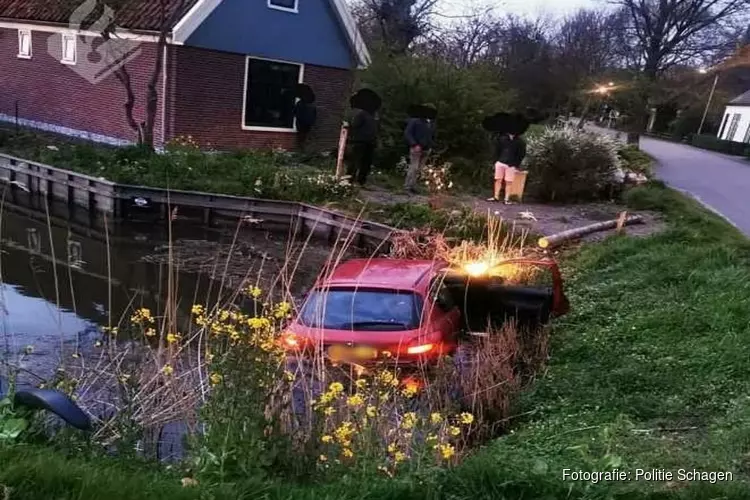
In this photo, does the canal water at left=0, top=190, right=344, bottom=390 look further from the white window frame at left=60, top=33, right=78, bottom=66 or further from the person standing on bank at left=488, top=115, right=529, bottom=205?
the white window frame at left=60, top=33, right=78, bottom=66

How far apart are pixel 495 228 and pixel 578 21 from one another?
5600 cm

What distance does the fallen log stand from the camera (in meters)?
13.0

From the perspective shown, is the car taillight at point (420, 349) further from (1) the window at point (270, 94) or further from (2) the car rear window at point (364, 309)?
(1) the window at point (270, 94)

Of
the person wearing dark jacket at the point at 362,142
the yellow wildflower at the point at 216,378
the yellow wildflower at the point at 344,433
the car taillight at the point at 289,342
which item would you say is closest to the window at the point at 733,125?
the person wearing dark jacket at the point at 362,142

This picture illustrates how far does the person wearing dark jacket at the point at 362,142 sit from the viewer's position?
57.8 feet

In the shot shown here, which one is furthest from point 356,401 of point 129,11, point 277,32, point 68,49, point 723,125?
point 723,125

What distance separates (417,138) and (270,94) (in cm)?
757

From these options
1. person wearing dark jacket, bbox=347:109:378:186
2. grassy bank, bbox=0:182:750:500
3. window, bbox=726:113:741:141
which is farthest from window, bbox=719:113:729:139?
grassy bank, bbox=0:182:750:500

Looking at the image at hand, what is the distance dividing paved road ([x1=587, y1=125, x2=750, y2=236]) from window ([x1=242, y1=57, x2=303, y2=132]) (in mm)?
11950

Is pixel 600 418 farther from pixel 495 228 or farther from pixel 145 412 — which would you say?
pixel 495 228

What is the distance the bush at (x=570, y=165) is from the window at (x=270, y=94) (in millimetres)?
8320

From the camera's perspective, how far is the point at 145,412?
478cm

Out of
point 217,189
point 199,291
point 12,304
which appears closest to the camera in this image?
point 12,304

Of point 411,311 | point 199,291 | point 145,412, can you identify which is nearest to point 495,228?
point 199,291
